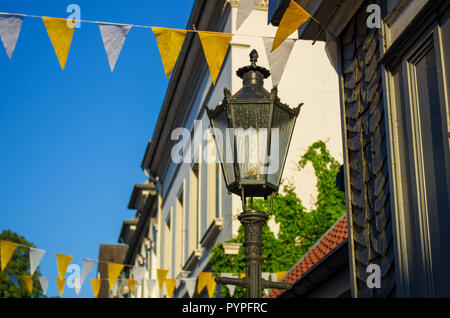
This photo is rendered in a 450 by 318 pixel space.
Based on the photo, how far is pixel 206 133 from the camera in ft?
52.7

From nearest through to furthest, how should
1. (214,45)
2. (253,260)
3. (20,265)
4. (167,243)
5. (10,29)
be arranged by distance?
(253,260) < (10,29) < (214,45) < (167,243) < (20,265)

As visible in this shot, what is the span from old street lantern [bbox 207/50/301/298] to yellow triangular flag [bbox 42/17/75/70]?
2170 millimetres

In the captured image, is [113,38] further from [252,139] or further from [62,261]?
[62,261]

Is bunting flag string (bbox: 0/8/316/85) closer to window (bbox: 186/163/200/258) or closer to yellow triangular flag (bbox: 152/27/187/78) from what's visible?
yellow triangular flag (bbox: 152/27/187/78)

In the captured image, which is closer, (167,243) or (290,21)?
(290,21)

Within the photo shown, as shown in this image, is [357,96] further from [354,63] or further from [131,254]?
[131,254]

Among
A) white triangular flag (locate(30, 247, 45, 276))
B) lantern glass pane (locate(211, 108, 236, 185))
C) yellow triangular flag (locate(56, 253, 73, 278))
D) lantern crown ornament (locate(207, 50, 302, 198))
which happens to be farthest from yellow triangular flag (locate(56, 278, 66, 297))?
lantern crown ornament (locate(207, 50, 302, 198))

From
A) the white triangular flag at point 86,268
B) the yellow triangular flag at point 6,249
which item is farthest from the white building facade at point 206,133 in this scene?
the yellow triangular flag at point 6,249

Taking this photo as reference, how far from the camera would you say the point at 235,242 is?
511 inches

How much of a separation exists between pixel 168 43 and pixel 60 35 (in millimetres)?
1037

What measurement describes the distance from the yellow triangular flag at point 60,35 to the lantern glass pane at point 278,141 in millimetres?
2522

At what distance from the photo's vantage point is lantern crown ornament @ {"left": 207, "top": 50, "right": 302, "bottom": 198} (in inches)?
211

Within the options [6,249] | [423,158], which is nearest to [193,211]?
[6,249]
